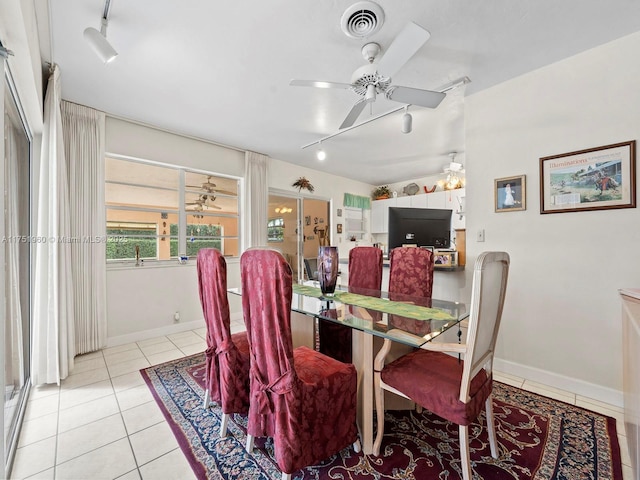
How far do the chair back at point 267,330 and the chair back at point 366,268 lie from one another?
1.52 meters

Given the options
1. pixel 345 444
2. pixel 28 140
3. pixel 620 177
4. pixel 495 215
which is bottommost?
pixel 345 444

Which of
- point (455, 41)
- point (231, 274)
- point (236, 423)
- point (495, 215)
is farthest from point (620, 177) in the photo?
point (231, 274)

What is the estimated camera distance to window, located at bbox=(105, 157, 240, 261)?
3.25 metres

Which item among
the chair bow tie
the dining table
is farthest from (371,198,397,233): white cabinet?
the chair bow tie

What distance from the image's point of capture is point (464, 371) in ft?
3.95

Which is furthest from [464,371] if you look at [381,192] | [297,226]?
[381,192]

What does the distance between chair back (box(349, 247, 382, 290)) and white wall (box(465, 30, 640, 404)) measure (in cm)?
94

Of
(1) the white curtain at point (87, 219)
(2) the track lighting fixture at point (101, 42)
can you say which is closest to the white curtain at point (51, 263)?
(1) the white curtain at point (87, 219)

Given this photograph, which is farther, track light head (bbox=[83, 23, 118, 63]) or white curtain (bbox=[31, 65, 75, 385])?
white curtain (bbox=[31, 65, 75, 385])

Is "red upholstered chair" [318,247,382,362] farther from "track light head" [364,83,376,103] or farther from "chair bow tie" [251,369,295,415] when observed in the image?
"track light head" [364,83,376,103]

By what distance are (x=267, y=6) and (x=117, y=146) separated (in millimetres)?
2525

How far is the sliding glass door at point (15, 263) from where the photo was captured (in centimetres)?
170

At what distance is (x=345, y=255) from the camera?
604cm

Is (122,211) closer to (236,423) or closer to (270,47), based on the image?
(270,47)
